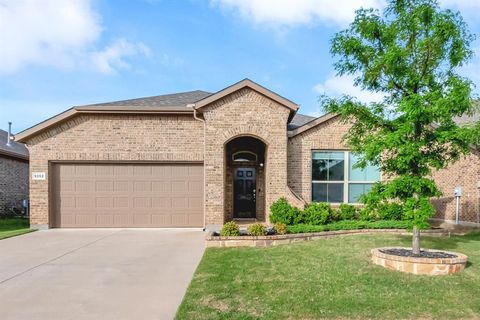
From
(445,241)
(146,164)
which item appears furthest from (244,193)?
(445,241)

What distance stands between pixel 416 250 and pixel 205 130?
7546 millimetres

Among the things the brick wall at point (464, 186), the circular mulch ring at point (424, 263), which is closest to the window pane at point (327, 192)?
the brick wall at point (464, 186)

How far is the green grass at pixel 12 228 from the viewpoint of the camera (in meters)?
11.9

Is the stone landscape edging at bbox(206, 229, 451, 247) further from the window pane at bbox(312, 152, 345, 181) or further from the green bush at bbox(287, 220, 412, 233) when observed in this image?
the window pane at bbox(312, 152, 345, 181)

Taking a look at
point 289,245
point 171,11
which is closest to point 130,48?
point 171,11

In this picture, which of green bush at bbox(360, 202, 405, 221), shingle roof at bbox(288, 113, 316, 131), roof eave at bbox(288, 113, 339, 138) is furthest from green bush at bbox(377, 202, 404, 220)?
shingle roof at bbox(288, 113, 316, 131)

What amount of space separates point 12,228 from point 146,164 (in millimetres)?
5636

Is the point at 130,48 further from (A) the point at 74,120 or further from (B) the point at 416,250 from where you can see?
(B) the point at 416,250

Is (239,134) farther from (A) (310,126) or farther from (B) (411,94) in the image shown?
(B) (411,94)

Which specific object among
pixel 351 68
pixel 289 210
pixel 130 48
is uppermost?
pixel 130 48

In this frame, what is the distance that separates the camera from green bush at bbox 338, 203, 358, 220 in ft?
40.2

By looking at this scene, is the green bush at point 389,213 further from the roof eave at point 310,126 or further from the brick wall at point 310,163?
the roof eave at point 310,126

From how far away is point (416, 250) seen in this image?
715cm

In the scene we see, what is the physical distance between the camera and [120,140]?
13070 millimetres
